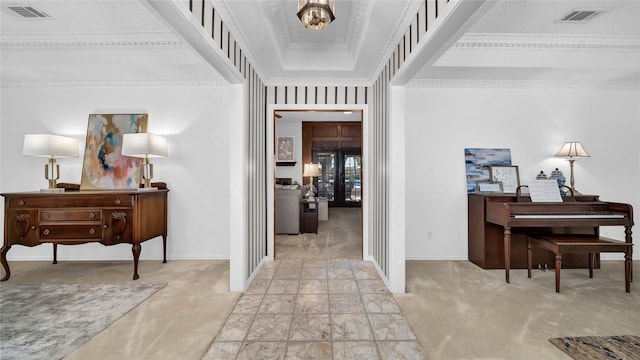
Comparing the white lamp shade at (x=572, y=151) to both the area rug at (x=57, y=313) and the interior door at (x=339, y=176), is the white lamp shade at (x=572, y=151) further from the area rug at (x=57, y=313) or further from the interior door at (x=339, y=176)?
the interior door at (x=339, y=176)

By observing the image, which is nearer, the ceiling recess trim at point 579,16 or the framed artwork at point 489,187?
→ the ceiling recess trim at point 579,16

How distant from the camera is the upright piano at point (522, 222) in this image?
294 centimetres

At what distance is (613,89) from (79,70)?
744 centimetres

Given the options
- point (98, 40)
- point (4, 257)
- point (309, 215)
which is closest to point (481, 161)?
point (309, 215)

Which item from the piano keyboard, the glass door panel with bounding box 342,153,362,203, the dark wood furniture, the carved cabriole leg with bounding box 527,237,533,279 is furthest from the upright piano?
the glass door panel with bounding box 342,153,362,203

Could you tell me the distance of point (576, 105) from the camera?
152 inches

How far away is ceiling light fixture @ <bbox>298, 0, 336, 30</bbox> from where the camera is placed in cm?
147

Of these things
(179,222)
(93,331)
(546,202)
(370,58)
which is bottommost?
(93,331)

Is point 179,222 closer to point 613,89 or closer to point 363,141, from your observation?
point 363,141

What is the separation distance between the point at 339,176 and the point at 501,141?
19.0 feet

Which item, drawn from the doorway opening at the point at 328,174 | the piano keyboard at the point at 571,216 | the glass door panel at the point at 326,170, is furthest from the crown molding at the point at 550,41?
the glass door panel at the point at 326,170

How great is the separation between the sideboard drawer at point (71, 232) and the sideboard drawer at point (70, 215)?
0.08 meters

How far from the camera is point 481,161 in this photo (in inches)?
150

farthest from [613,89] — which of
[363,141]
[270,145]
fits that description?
[270,145]
